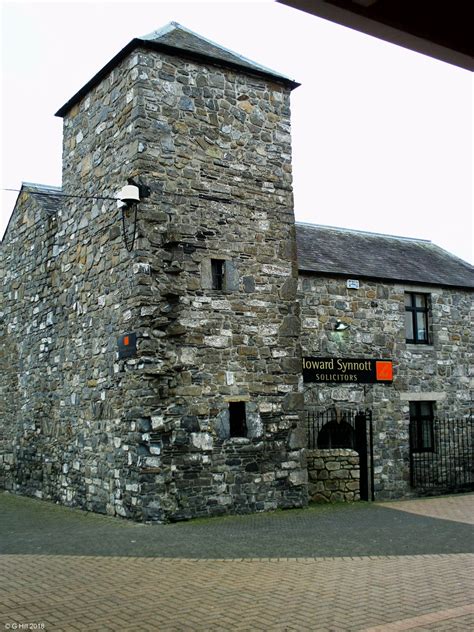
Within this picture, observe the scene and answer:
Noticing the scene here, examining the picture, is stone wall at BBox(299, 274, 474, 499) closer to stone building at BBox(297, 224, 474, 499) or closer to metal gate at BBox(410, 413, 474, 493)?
stone building at BBox(297, 224, 474, 499)

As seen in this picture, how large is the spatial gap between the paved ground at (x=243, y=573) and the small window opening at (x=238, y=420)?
1.36 m

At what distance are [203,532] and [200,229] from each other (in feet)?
15.6

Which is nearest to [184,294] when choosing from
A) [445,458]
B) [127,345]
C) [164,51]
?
[127,345]

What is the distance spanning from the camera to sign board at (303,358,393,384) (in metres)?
14.0

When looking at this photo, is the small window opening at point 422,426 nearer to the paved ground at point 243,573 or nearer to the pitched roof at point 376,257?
the pitched roof at point 376,257

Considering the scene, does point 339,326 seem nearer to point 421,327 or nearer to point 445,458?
point 421,327

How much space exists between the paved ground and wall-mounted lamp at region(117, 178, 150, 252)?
4.39m

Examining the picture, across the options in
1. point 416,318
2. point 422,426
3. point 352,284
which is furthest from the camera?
point 416,318

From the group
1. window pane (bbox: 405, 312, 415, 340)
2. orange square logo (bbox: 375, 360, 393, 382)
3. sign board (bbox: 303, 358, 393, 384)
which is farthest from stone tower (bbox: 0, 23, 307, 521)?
window pane (bbox: 405, 312, 415, 340)

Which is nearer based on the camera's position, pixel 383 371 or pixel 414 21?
pixel 414 21

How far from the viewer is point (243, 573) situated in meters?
7.52

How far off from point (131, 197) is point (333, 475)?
20.3ft

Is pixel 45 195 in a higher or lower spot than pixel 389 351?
higher

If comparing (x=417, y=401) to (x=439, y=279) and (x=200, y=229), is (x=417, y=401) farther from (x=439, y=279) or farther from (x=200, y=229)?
(x=200, y=229)
